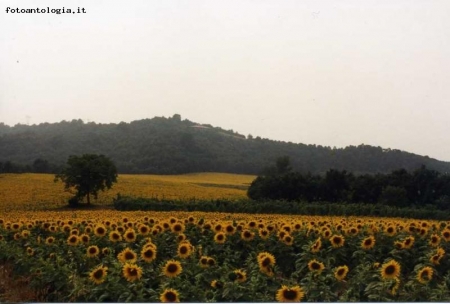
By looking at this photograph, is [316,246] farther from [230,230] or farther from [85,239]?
[85,239]

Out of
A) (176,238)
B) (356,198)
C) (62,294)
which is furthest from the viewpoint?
(356,198)

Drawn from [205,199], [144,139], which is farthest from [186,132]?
[205,199]

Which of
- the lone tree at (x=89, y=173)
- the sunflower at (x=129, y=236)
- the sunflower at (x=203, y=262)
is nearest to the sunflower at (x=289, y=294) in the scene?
the sunflower at (x=203, y=262)

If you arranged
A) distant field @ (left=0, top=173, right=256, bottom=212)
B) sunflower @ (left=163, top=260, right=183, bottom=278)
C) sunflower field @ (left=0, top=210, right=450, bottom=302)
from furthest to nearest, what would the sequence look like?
distant field @ (left=0, top=173, right=256, bottom=212)
sunflower @ (left=163, top=260, right=183, bottom=278)
sunflower field @ (left=0, top=210, right=450, bottom=302)

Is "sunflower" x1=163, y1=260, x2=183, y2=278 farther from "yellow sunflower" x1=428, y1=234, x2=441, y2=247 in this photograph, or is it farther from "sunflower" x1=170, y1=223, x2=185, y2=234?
"yellow sunflower" x1=428, y1=234, x2=441, y2=247

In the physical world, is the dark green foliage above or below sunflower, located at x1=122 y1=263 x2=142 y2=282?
above

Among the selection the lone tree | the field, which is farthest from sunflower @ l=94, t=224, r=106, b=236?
the lone tree

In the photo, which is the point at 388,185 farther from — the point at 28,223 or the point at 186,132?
the point at 28,223
